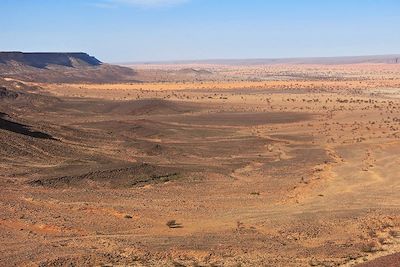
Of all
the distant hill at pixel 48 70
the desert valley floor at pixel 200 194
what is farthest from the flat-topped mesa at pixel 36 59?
the desert valley floor at pixel 200 194

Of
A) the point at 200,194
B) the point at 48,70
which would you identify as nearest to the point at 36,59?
the point at 48,70

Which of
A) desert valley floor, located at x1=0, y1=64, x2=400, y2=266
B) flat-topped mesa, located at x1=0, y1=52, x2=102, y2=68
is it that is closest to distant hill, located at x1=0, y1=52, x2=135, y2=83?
flat-topped mesa, located at x1=0, y1=52, x2=102, y2=68

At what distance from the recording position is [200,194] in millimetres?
29078

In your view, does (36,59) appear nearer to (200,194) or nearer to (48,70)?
(48,70)

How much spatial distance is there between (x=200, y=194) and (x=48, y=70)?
144 metres

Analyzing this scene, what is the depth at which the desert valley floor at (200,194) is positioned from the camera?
19.5 m

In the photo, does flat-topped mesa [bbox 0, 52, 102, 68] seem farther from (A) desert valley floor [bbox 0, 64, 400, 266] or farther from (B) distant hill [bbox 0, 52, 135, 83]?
(A) desert valley floor [bbox 0, 64, 400, 266]

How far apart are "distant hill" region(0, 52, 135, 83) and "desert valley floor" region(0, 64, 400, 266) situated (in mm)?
96330

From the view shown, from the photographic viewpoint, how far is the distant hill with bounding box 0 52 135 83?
5837 inches

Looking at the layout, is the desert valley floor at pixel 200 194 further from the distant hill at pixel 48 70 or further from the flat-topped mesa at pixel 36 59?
the flat-topped mesa at pixel 36 59

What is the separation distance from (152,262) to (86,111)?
57922 millimetres

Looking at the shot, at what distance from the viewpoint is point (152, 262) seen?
18188 millimetres

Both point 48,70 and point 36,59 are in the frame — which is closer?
point 48,70

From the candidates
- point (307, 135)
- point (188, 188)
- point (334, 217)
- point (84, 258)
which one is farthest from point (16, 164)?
point (307, 135)
